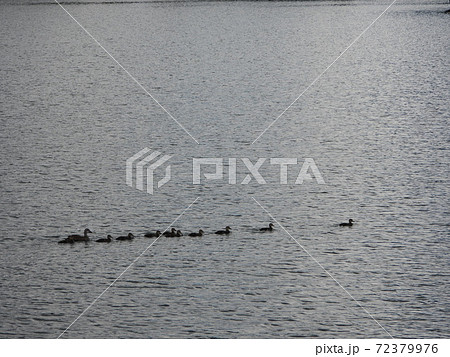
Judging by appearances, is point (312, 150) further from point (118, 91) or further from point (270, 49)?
point (270, 49)

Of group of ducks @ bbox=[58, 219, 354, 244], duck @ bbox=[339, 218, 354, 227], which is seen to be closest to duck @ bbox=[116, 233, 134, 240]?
group of ducks @ bbox=[58, 219, 354, 244]

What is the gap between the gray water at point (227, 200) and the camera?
30.6 m

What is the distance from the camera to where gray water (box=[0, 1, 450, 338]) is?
100 feet

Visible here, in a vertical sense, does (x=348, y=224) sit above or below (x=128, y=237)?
above

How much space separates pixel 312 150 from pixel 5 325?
1038 inches

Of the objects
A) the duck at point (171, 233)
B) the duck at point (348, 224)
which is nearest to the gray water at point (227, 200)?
the duck at point (348, 224)

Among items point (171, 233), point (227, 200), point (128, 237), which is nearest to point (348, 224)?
point (227, 200)

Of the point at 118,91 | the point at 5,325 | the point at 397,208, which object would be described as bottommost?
the point at 5,325

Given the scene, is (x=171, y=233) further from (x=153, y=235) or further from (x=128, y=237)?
(x=128, y=237)

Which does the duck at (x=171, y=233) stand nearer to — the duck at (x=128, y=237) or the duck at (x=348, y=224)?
the duck at (x=128, y=237)

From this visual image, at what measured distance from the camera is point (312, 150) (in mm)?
52531

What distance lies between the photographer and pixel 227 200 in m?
42.2

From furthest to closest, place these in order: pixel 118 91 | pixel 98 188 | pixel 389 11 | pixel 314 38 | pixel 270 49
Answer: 1. pixel 389 11
2. pixel 314 38
3. pixel 270 49
4. pixel 118 91
5. pixel 98 188

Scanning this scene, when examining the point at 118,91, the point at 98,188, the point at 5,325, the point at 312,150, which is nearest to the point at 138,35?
the point at 118,91
